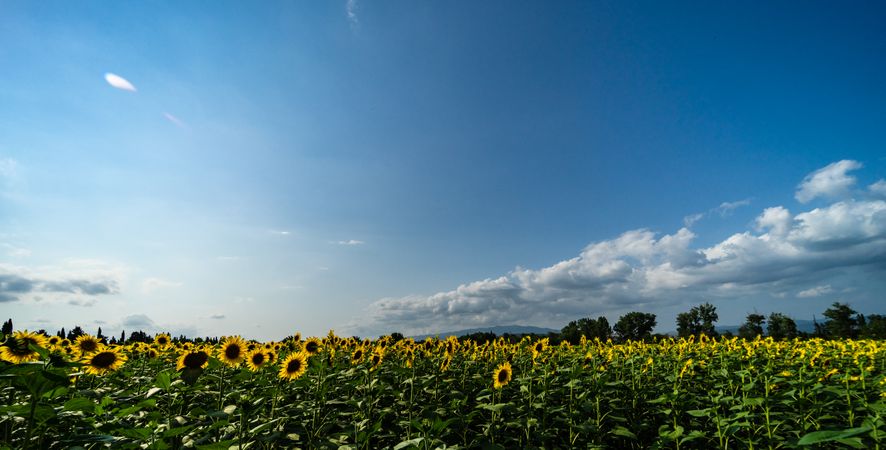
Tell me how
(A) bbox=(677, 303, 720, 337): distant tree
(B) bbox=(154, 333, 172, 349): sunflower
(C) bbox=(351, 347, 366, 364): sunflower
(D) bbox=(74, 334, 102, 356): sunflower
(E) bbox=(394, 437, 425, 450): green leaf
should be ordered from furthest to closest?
(A) bbox=(677, 303, 720, 337): distant tree
(B) bbox=(154, 333, 172, 349): sunflower
(C) bbox=(351, 347, 366, 364): sunflower
(D) bbox=(74, 334, 102, 356): sunflower
(E) bbox=(394, 437, 425, 450): green leaf

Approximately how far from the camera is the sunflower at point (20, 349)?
12.5 ft

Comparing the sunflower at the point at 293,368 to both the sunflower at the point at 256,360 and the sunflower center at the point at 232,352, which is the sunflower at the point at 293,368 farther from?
the sunflower center at the point at 232,352

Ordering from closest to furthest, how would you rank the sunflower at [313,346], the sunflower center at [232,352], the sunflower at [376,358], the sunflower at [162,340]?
1. the sunflower center at [232,352]
2. the sunflower at [376,358]
3. the sunflower at [313,346]
4. the sunflower at [162,340]

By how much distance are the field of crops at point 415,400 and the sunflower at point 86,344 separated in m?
0.02

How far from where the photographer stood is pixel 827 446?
21.0 ft

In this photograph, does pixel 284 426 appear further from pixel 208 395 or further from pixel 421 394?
pixel 421 394

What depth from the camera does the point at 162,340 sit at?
11859 mm

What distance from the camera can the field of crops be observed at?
151 inches

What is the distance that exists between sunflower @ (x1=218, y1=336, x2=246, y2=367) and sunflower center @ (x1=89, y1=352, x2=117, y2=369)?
4.57 feet

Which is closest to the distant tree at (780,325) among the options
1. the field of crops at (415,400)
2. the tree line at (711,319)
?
the tree line at (711,319)

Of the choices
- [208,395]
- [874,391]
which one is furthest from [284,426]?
[874,391]

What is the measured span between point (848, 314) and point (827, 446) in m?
112

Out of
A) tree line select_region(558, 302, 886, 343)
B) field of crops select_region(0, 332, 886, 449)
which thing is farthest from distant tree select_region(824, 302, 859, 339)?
field of crops select_region(0, 332, 886, 449)

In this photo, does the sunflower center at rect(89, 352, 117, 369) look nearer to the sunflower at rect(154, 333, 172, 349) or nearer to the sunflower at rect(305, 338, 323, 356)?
the sunflower at rect(305, 338, 323, 356)
